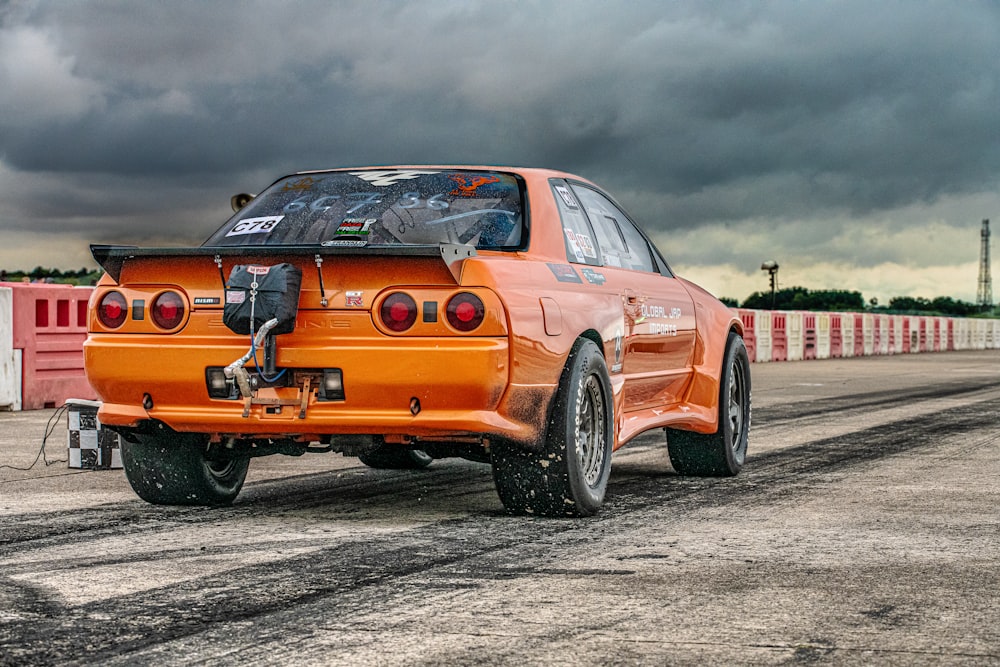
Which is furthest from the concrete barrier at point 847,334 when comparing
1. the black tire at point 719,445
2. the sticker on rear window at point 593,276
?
the sticker on rear window at point 593,276

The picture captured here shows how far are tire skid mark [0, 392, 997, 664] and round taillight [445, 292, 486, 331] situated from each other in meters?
0.82

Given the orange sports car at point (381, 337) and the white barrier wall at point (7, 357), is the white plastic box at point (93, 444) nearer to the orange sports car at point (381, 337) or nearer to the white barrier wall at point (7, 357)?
the orange sports car at point (381, 337)

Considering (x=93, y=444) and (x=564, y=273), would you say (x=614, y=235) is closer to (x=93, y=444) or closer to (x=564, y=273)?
(x=564, y=273)

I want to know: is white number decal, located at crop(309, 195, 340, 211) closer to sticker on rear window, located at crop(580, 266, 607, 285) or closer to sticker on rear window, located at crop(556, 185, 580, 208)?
sticker on rear window, located at crop(556, 185, 580, 208)

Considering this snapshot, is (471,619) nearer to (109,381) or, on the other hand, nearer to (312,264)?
(312,264)

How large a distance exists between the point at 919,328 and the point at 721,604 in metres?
43.5

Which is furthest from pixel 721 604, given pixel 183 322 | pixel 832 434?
pixel 832 434

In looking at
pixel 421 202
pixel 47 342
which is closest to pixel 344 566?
pixel 421 202

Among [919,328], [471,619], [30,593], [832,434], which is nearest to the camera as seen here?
[471,619]

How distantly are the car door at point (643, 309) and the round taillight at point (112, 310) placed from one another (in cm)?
217

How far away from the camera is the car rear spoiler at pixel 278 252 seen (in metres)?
5.54

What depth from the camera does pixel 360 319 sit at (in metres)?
5.69

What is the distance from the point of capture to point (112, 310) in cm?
605

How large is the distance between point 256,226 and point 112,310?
0.84 meters
